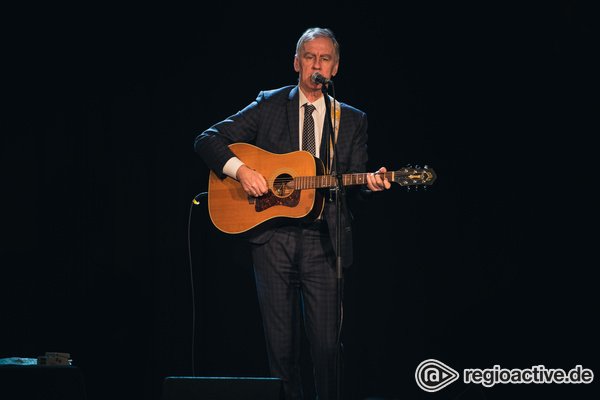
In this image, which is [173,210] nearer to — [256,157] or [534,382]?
[256,157]

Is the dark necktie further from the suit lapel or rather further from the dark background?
the dark background

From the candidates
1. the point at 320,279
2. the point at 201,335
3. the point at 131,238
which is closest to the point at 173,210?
the point at 131,238

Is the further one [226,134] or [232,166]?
[226,134]

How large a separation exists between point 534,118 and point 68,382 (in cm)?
329

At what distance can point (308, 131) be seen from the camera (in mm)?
4168

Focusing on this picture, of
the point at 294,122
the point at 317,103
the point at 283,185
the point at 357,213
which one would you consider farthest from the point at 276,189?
the point at 357,213

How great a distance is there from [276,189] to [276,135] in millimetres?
323

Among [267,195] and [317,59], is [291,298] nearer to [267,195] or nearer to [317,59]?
[267,195]

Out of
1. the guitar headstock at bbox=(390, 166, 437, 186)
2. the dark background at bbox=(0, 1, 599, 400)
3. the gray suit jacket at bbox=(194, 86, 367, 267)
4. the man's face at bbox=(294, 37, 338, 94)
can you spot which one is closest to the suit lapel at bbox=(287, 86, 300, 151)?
the gray suit jacket at bbox=(194, 86, 367, 267)

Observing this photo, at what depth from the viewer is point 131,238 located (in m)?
5.17

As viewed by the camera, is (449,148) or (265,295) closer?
(265,295)

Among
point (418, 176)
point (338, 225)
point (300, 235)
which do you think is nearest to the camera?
point (338, 225)

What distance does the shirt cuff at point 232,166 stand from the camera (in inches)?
163

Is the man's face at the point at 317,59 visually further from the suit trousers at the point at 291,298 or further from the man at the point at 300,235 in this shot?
the suit trousers at the point at 291,298
